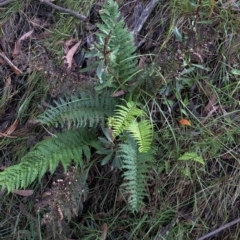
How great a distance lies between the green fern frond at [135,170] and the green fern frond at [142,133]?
5 centimetres

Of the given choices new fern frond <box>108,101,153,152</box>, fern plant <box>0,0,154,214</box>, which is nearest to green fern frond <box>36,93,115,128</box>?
fern plant <box>0,0,154,214</box>

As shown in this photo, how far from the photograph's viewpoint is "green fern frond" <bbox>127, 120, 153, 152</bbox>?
2.23 meters

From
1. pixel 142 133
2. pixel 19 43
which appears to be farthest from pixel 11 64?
pixel 142 133

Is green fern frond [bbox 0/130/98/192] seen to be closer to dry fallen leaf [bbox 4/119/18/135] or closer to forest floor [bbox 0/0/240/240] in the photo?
forest floor [bbox 0/0/240/240]

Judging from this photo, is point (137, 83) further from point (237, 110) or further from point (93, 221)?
point (93, 221)

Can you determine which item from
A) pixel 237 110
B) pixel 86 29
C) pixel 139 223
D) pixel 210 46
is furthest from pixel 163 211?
pixel 86 29

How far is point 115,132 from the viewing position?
2.29 m

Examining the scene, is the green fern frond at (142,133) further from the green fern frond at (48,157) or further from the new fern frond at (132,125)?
the green fern frond at (48,157)

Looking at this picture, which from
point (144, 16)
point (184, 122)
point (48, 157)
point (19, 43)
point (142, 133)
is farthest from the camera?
point (19, 43)

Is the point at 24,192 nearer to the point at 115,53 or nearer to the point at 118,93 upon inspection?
the point at 118,93

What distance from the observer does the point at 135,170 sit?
2314 millimetres

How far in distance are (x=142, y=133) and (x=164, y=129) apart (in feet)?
0.86

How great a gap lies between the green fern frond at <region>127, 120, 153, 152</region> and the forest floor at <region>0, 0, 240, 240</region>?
20 centimetres

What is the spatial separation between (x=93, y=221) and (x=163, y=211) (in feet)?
1.22
